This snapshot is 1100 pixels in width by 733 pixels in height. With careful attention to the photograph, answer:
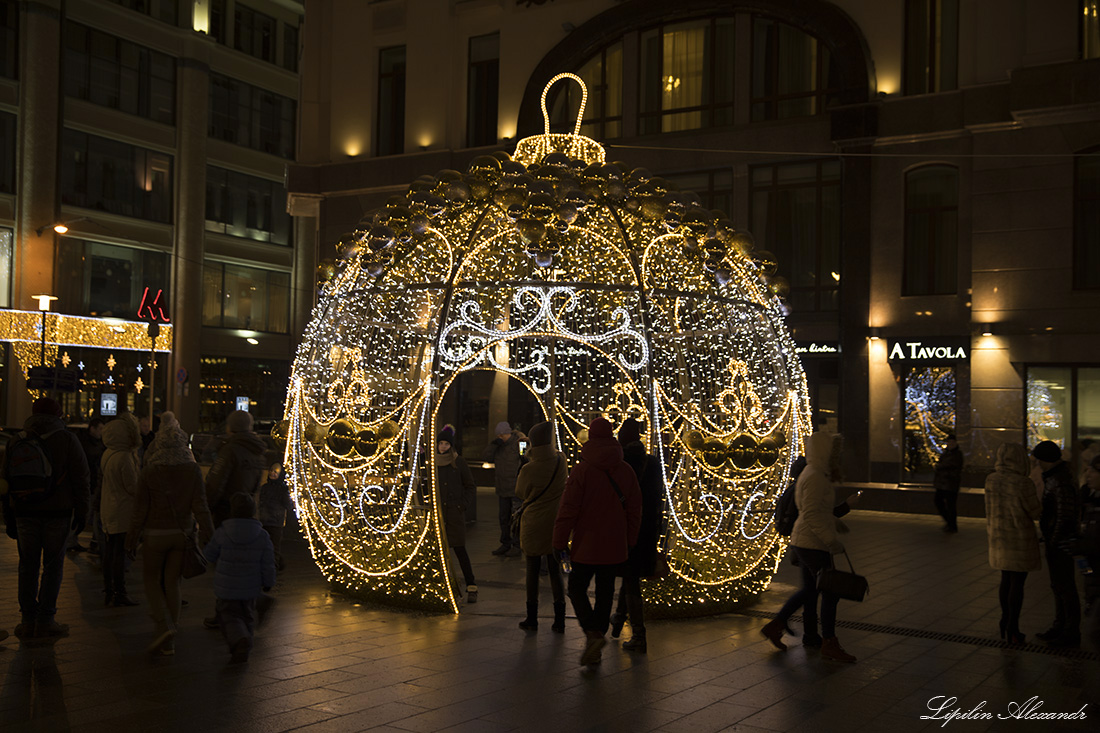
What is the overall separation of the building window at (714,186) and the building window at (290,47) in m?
22.8

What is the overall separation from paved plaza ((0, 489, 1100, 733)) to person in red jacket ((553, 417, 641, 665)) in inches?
12.9

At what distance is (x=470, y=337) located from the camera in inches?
395

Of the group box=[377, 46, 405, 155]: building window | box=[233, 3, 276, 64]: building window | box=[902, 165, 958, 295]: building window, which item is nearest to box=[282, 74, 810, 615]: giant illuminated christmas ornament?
box=[902, 165, 958, 295]: building window

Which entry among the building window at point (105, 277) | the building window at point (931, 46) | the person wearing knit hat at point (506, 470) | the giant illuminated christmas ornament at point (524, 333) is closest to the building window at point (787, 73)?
the building window at point (931, 46)

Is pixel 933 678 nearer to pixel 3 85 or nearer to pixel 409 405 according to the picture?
pixel 409 405

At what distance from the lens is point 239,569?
6.65 meters

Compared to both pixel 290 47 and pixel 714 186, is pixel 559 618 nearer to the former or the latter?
pixel 714 186

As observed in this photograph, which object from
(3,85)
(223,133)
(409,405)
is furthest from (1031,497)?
(223,133)

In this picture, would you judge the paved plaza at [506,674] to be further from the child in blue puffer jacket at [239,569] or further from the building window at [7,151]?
the building window at [7,151]

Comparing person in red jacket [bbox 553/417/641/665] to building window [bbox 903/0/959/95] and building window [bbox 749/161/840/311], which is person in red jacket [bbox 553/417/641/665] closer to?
building window [bbox 749/161/840/311]

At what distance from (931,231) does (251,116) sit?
26225 millimetres

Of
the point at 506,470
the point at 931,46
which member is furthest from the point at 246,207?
the point at 506,470

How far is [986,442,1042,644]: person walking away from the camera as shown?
24.8 ft

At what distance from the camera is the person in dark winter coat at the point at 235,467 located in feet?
24.9
